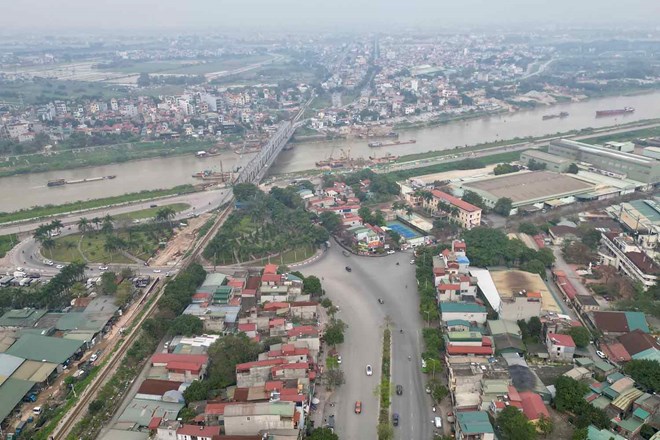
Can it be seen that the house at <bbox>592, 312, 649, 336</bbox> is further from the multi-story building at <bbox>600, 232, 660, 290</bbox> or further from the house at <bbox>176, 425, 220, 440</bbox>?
the house at <bbox>176, 425, 220, 440</bbox>

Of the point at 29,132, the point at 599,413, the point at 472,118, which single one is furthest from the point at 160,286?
the point at 472,118

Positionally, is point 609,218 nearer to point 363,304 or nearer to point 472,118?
point 363,304

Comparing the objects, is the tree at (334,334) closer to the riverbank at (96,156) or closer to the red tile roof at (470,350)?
the red tile roof at (470,350)

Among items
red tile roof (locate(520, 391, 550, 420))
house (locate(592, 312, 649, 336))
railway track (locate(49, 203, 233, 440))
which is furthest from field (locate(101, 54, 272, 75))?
red tile roof (locate(520, 391, 550, 420))

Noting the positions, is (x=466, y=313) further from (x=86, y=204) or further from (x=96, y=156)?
(x=96, y=156)

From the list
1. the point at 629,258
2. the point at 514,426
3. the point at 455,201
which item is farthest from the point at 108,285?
the point at 629,258
